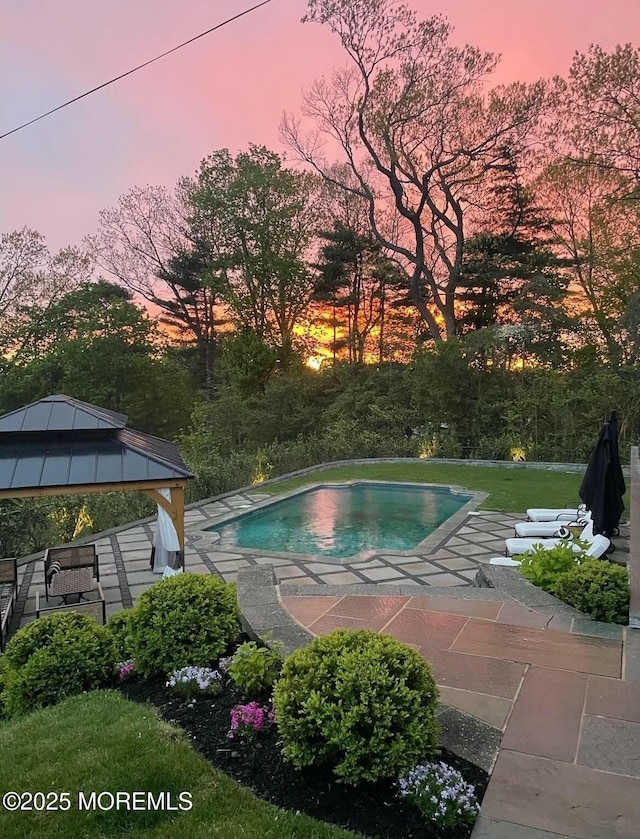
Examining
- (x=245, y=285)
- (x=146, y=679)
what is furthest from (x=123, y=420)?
(x=245, y=285)

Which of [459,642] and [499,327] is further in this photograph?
[499,327]

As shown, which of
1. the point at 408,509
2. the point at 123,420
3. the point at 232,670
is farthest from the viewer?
the point at 408,509

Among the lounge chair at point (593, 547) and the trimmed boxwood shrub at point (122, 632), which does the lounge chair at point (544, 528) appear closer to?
the lounge chair at point (593, 547)

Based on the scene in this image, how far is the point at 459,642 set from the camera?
3.38m

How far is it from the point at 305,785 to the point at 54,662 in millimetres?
1716

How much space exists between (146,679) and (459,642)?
1911 millimetres

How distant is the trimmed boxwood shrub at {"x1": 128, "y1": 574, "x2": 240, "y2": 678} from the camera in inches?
122

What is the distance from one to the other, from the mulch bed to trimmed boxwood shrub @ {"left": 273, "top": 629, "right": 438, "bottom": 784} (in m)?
0.06

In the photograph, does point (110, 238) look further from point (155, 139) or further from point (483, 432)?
point (483, 432)

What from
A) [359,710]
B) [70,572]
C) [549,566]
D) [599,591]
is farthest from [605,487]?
[70,572]

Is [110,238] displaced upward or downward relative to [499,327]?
upward

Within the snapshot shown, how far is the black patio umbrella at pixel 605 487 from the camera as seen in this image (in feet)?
17.6

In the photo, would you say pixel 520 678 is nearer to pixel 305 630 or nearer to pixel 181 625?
pixel 305 630

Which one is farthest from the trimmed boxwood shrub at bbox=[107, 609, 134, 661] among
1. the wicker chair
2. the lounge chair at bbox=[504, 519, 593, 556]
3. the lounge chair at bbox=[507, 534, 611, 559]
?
the lounge chair at bbox=[504, 519, 593, 556]
